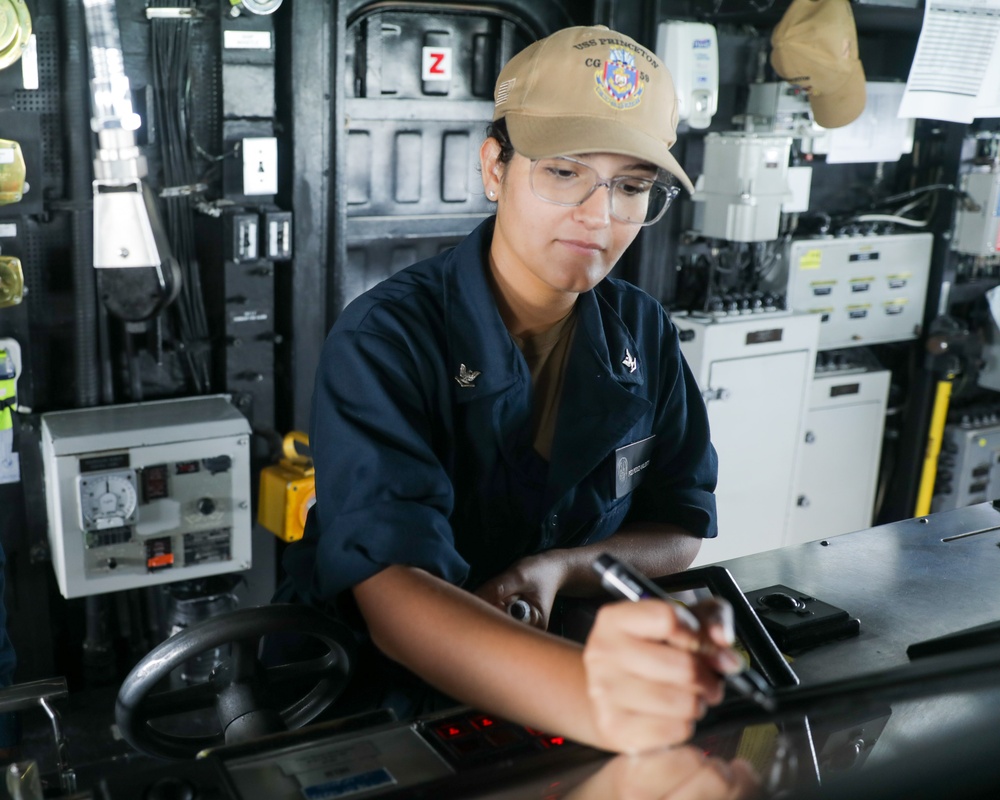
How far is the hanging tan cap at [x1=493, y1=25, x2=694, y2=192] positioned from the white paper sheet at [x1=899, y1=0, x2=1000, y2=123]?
8.86ft

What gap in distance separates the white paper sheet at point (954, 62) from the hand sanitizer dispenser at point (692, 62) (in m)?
0.70

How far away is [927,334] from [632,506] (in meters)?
3.38

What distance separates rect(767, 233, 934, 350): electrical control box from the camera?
14.0ft

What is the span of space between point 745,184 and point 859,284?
880 millimetres

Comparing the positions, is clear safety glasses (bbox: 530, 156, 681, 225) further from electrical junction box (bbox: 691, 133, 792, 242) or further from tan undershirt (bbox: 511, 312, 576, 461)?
electrical junction box (bbox: 691, 133, 792, 242)

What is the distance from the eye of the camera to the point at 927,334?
4.68 meters

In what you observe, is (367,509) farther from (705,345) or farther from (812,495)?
(812,495)

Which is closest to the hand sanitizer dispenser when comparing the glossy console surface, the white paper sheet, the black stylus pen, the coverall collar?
the white paper sheet

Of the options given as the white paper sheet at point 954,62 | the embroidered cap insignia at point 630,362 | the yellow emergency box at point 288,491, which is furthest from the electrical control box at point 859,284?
the embroidered cap insignia at point 630,362

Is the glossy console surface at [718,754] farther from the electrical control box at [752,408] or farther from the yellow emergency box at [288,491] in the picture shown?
the electrical control box at [752,408]

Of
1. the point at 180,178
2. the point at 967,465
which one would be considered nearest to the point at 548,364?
the point at 180,178

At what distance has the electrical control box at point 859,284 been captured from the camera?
4262 millimetres

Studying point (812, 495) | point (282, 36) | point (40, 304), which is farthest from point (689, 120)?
point (40, 304)

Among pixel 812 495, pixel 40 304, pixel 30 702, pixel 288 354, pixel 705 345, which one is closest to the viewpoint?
pixel 30 702
